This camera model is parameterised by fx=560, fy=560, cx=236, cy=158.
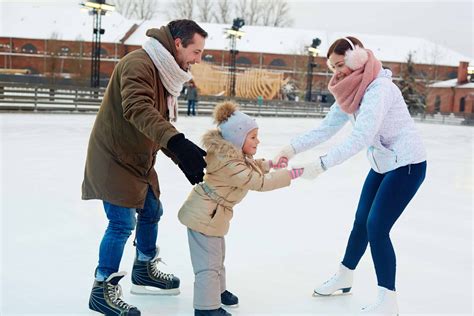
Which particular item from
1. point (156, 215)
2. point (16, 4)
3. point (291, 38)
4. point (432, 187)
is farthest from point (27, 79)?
point (156, 215)

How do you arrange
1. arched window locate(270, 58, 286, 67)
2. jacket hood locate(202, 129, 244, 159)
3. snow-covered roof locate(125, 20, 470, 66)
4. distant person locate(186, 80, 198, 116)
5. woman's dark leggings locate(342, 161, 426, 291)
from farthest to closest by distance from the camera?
1. arched window locate(270, 58, 286, 67)
2. snow-covered roof locate(125, 20, 470, 66)
3. distant person locate(186, 80, 198, 116)
4. woman's dark leggings locate(342, 161, 426, 291)
5. jacket hood locate(202, 129, 244, 159)

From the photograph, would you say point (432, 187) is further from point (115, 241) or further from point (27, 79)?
point (27, 79)

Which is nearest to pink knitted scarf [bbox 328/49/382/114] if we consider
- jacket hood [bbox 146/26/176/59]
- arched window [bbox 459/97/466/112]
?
jacket hood [bbox 146/26/176/59]

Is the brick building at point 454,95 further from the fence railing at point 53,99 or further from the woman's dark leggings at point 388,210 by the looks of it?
the woman's dark leggings at point 388,210

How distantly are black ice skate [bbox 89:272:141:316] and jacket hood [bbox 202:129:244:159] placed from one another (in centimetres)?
79

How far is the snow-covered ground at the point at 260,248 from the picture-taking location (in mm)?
3096

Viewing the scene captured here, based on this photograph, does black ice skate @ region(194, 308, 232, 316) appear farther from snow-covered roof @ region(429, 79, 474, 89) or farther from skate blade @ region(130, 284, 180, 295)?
snow-covered roof @ region(429, 79, 474, 89)

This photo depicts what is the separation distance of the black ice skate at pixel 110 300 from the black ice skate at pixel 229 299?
1.59 ft

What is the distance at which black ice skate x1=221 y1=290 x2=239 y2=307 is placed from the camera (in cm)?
300

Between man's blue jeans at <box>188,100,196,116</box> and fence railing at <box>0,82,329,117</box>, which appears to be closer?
fence railing at <box>0,82,329,117</box>

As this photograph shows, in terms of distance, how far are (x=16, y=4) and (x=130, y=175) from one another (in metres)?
53.0

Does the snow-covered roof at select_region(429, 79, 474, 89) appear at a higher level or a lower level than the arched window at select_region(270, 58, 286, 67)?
lower

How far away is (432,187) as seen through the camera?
7668 mm

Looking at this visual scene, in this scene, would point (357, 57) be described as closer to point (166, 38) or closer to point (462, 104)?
point (166, 38)
